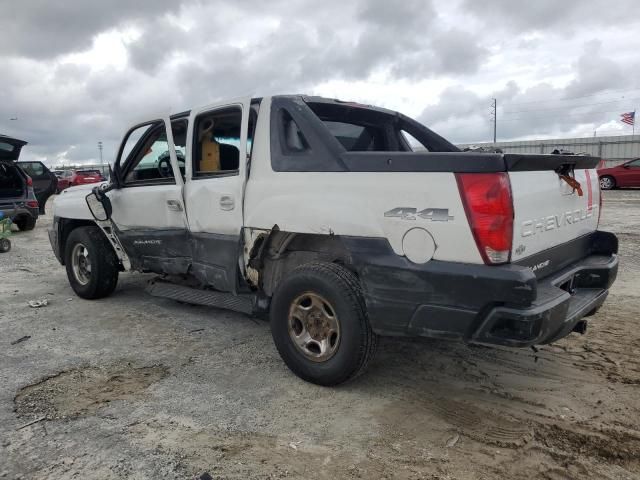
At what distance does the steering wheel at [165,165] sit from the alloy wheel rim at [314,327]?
80.9 inches

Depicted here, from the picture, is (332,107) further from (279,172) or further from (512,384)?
(512,384)

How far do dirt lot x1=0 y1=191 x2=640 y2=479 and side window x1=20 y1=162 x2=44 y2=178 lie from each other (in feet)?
37.8

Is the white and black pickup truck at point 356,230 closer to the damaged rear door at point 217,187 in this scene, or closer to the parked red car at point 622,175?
the damaged rear door at point 217,187

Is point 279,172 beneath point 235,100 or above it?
beneath

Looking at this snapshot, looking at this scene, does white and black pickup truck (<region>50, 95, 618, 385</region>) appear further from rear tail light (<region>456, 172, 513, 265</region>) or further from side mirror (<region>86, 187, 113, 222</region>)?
side mirror (<region>86, 187, 113, 222</region>)

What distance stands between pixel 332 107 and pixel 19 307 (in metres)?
4.20

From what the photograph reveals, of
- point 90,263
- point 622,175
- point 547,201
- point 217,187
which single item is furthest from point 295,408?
point 622,175

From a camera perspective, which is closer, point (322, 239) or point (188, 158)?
point (322, 239)

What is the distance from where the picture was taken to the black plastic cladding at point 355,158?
2693mm

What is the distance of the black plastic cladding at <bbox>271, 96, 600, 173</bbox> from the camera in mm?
2693

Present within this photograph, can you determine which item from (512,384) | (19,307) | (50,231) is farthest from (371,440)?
(50,231)

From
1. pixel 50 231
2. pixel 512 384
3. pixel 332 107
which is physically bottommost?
pixel 512 384

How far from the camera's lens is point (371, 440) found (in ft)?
9.17

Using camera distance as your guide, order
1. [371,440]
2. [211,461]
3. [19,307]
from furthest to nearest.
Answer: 1. [19,307]
2. [371,440]
3. [211,461]
